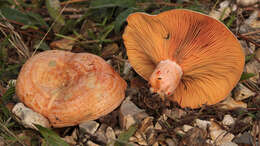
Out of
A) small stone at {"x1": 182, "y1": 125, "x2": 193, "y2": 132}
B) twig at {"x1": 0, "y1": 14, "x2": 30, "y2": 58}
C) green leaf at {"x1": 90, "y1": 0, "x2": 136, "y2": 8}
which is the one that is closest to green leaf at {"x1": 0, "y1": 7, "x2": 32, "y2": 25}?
twig at {"x1": 0, "y1": 14, "x2": 30, "y2": 58}

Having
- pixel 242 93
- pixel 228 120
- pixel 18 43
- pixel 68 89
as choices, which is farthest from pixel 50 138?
pixel 242 93

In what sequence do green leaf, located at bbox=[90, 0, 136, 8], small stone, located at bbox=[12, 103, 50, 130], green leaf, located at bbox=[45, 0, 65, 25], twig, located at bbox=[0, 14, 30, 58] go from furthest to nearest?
green leaf, located at bbox=[45, 0, 65, 25]
green leaf, located at bbox=[90, 0, 136, 8]
twig, located at bbox=[0, 14, 30, 58]
small stone, located at bbox=[12, 103, 50, 130]

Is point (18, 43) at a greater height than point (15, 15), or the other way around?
point (15, 15)

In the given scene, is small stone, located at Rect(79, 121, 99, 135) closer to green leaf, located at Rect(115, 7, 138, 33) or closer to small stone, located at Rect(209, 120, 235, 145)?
small stone, located at Rect(209, 120, 235, 145)

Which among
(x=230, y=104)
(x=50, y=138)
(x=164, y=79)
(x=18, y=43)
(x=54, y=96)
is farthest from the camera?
(x=18, y=43)

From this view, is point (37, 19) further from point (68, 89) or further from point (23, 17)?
point (68, 89)

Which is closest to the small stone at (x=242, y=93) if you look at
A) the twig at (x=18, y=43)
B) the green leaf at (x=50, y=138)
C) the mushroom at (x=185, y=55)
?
the mushroom at (x=185, y=55)
